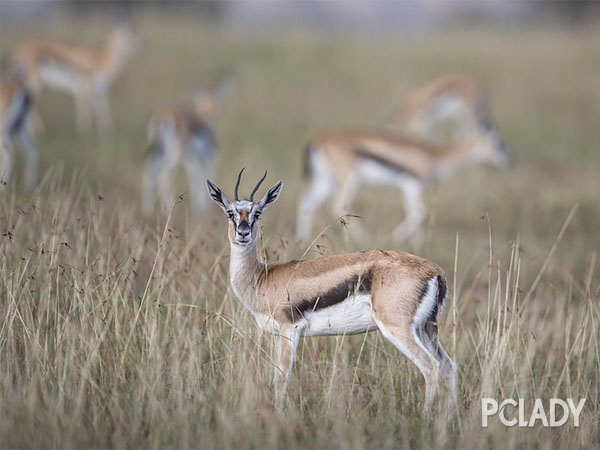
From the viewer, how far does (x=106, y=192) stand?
38.6 ft

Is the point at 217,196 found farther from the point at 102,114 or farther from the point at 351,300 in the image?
the point at 102,114

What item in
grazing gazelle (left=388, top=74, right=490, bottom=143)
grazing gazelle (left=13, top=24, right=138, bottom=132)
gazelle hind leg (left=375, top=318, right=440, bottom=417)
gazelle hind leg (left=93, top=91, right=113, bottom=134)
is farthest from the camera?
grazing gazelle (left=13, top=24, right=138, bottom=132)

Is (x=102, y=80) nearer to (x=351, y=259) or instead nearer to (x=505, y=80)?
(x=505, y=80)

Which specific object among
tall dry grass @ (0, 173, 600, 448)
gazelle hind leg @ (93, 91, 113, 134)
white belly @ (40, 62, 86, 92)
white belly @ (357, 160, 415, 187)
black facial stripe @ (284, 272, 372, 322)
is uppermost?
white belly @ (40, 62, 86, 92)

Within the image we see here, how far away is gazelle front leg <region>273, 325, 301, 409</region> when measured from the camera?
4812 millimetres

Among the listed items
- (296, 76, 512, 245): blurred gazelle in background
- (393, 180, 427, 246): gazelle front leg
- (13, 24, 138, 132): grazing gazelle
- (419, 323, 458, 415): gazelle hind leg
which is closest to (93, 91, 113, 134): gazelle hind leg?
(13, 24, 138, 132): grazing gazelle

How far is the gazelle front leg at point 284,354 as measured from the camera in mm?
4812

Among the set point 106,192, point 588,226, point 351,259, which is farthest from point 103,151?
point 351,259

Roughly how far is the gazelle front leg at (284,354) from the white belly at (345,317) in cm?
10

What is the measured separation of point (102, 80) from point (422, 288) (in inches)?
529

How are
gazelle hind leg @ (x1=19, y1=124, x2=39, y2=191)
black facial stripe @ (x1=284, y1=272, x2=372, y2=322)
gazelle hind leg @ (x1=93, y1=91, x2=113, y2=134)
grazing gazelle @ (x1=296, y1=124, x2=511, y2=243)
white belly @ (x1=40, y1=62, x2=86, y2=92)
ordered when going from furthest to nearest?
white belly @ (x1=40, y1=62, x2=86, y2=92), gazelle hind leg @ (x1=93, y1=91, x2=113, y2=134), gazelle hind leg @ (x1=19, y1=124, x2=39, y2=191), grazing gazelle @ (x1=296, y1=124, x2=511, y2=243), black facial stripe @ (x1=284, y1=272, x2=372, y2=322)

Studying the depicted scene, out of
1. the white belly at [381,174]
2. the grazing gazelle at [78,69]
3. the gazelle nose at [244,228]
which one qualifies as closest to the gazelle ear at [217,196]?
the gazelle nose at [244,228]

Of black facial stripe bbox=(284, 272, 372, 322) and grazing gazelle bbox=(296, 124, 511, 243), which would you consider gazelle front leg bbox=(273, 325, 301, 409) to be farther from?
grazing gazelle bbox=(296, 124, 511, 243)

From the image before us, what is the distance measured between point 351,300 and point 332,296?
95mm
